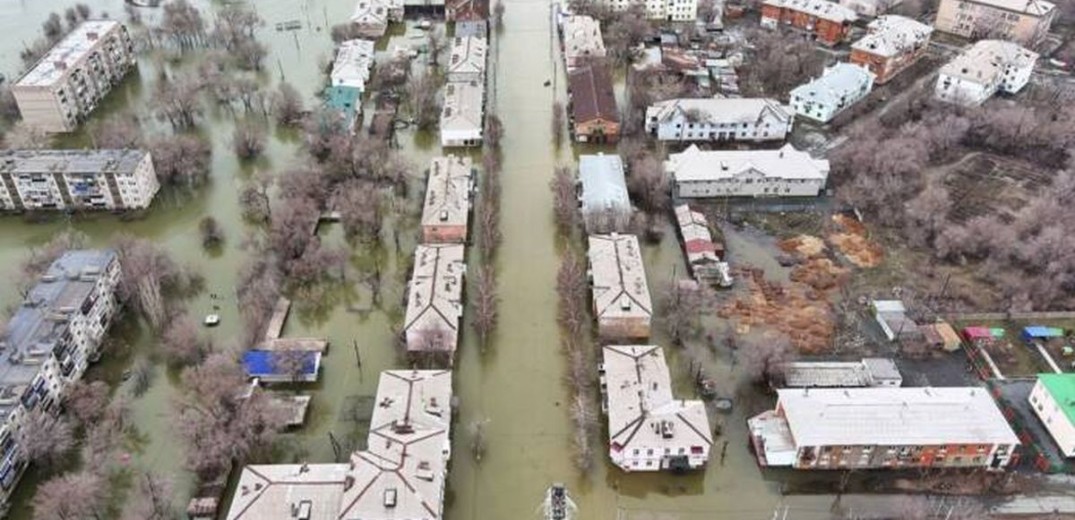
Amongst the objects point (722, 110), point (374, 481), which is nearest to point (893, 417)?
point (374, 481)

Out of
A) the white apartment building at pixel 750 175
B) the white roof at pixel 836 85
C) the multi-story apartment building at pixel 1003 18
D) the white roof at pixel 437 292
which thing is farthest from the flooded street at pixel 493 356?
the multi-story apartment building at pixel 1003 18

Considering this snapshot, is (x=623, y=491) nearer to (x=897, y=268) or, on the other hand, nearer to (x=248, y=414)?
(x=248, y=414)

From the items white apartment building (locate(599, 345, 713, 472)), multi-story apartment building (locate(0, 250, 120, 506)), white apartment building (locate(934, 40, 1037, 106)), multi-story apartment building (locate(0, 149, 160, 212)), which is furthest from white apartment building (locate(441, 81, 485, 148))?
white apartment building (locate(934, 40, 1037, 106))

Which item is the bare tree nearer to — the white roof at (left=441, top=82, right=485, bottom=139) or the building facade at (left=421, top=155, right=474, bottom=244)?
the white roof at (left=441, top=82, right=485, bottom=139)

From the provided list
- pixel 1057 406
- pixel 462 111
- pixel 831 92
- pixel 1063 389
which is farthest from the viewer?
pixel 831 92

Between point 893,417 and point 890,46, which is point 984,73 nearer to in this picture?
point 890,46

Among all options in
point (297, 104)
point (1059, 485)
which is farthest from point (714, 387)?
point (297, 104)
